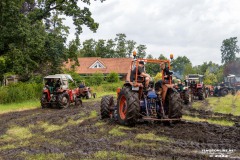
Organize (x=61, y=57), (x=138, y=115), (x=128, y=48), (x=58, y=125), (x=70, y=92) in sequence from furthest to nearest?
(x=128, y=48) < (x=61, y=57) < (x=70, y=92) < (x=58, y=125) < (x=138, y=115)

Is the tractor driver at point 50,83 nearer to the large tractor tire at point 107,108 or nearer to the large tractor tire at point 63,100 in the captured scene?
the large tractor tire at point 63,100

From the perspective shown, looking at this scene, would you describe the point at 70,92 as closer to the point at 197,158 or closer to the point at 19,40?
the point at 19,40

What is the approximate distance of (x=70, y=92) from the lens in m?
20.4

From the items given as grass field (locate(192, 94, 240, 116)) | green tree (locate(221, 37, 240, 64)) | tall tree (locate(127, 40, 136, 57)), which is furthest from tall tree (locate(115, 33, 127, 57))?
grass field (locate(192, 94, 240, 116))

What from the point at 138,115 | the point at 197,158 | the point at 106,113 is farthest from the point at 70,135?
the point at 197,158

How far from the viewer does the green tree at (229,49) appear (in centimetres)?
10138

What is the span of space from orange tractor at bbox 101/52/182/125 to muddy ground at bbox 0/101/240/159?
0.31 metres

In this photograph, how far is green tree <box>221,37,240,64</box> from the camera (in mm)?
101375

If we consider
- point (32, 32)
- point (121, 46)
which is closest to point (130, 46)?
point (121, 46)

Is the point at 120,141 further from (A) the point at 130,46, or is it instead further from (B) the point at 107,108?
(A) the point at 130,46

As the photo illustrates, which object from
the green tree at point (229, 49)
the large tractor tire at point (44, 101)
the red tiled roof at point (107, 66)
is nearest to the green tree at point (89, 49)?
the red tiled roof at point (107, 66)

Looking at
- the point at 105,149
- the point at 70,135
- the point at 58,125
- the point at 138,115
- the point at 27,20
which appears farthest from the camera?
the point at 27,20

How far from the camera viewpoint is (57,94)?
1983 centimetres

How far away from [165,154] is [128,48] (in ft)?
272
